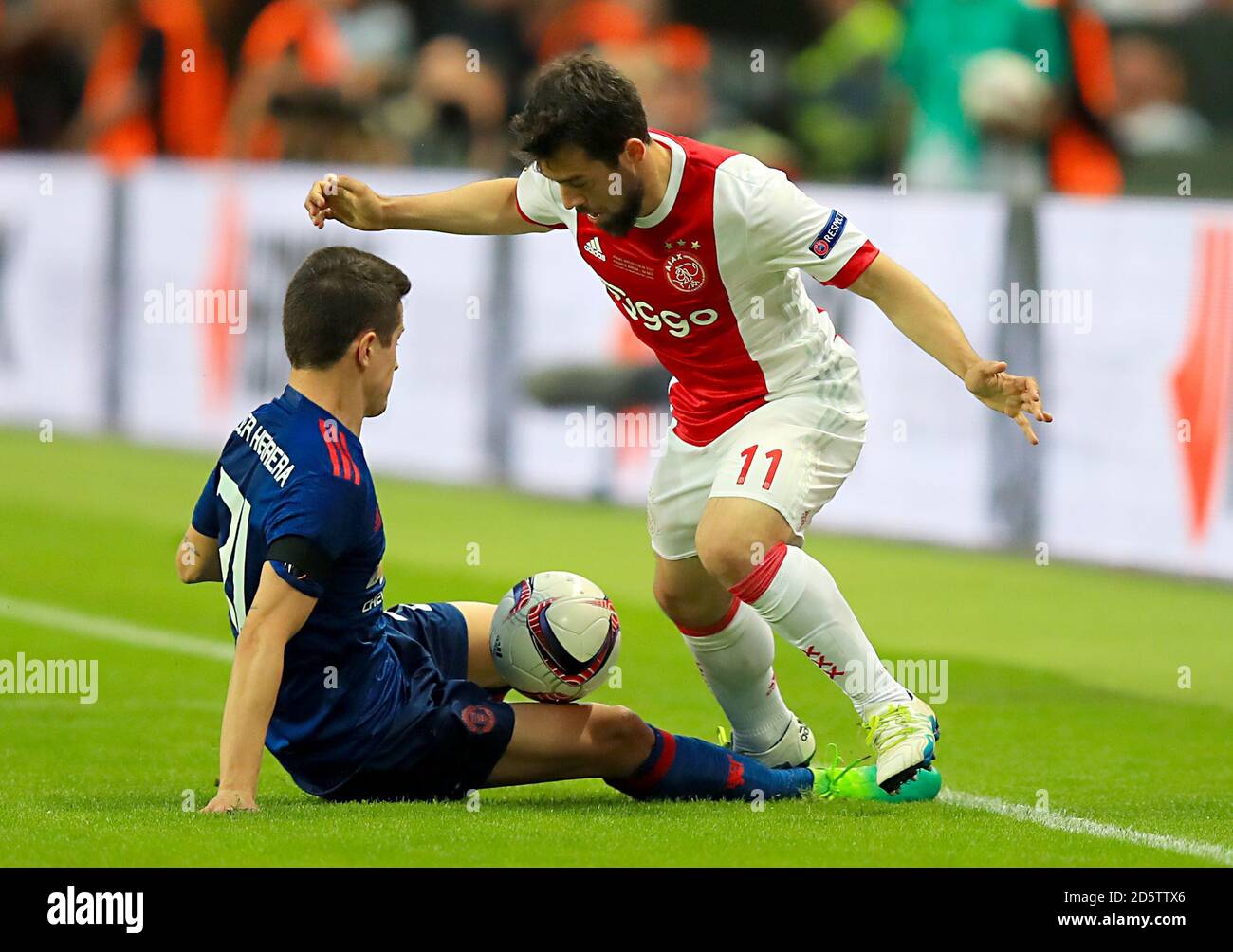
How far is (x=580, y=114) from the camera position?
5.68 m

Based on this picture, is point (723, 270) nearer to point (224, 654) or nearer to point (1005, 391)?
point (1005, 391)

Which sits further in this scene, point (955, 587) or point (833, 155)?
point (833, 155)

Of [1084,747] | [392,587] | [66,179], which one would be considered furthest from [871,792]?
[66,179]

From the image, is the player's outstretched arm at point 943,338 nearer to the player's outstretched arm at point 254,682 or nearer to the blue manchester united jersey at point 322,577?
the blue manchester united jersey at point 322,577

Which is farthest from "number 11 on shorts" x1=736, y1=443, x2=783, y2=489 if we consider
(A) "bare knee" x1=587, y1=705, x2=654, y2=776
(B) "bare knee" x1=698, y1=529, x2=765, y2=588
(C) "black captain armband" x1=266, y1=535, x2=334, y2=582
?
(C) "black captain armband" x1=266, y1=535, x2=334, y2=582

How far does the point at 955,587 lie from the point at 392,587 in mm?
2630

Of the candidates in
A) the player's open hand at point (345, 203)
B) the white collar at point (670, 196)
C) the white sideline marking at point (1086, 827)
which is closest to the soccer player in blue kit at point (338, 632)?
the player's open hand at point (345, 203)

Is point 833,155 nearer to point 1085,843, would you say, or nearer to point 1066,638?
point 1066,638

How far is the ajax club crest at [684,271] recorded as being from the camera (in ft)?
19.7

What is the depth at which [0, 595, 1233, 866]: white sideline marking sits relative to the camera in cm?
551

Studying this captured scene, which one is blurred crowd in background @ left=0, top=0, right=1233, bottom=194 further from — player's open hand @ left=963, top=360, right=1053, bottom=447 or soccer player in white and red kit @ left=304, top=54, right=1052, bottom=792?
player's open hand @ left=963, top=360, right=1053, bottom=447

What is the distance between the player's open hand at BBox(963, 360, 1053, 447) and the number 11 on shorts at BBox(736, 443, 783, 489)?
1.96 ft
